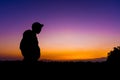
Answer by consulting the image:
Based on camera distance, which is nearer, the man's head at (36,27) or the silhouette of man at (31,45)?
the man's head at (36,27)

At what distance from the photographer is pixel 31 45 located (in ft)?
46.0

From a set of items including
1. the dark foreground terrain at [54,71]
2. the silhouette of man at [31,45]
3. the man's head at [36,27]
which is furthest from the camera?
the silhouette of man at [31,45]

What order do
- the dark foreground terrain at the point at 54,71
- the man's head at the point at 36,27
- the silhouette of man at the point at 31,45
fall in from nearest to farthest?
1. the dark foreground terrain at the point at 54,71
2. the man's head at the point at 36,27
3. the silhouette of man at the point at 31,45

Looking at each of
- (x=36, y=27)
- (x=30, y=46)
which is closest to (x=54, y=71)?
(x=30, y=46)

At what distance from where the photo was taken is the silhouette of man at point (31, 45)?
13930mm

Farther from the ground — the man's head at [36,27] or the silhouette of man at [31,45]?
the man's head at [36,27]

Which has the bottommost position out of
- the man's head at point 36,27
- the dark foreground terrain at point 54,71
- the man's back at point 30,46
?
the dark foreground terrain at point 54,71

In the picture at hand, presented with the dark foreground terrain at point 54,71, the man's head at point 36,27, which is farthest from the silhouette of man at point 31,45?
the dark foreground terrain at point 54,71

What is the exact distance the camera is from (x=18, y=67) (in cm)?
1262

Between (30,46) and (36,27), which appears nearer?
(36,27)

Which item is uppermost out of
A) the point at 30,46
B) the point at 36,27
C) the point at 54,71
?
the point at 36,27

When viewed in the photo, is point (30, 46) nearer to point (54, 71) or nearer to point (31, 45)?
point (31, 45)

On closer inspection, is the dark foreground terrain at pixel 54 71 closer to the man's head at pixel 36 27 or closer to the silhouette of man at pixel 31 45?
the silhouette of man at pixel 31 45

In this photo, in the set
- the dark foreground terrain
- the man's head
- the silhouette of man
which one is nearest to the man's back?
the silhouette of man
